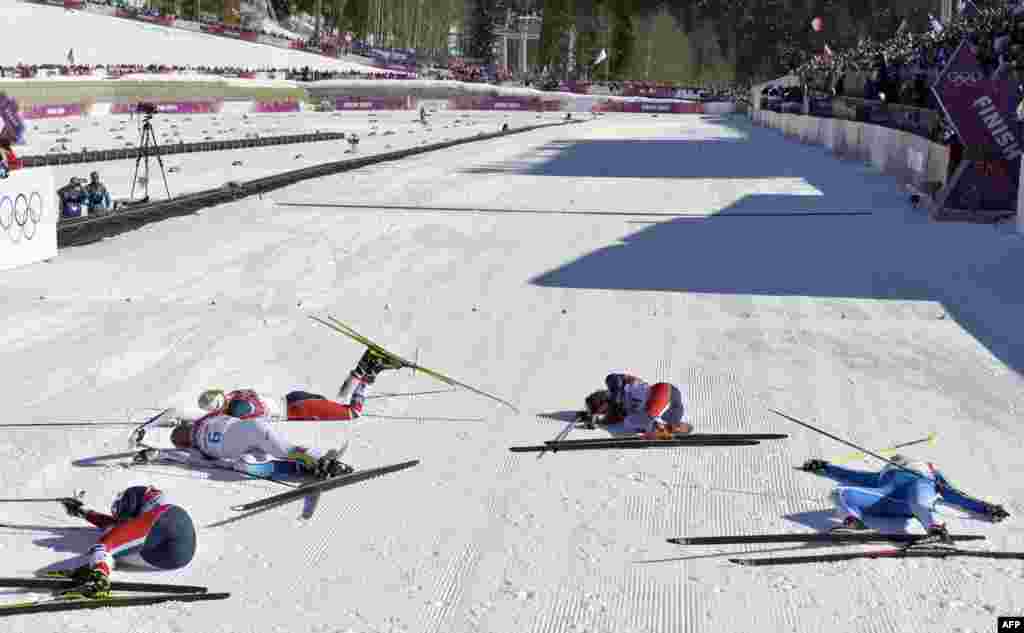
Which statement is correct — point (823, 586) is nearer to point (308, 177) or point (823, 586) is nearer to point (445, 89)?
point (308, 177)

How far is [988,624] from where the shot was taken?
590 cm

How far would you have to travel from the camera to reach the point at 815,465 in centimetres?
812

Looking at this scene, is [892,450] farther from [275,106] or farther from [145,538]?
[275,106]

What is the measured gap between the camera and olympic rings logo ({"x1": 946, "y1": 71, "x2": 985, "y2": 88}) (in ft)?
70.1

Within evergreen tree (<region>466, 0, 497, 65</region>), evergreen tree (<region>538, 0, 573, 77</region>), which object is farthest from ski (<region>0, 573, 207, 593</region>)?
evergreen tree (<region>466, 0, 497, 65</region>)

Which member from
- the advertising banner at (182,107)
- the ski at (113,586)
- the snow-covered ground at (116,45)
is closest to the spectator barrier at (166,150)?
the advertising banner at (182,107)

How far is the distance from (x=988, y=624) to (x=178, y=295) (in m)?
10.7

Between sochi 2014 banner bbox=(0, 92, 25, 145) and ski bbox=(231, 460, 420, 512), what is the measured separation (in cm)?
1037

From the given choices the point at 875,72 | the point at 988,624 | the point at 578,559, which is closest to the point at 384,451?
the point at 578,559

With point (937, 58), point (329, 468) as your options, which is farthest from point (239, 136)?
point (329, 468)

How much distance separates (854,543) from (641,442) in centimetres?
209

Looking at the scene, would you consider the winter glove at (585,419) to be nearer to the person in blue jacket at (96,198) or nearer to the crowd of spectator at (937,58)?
the person in blue jacket at (96,198)

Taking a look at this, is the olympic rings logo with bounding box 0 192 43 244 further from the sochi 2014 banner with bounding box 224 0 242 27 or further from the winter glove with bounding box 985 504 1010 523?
the sochi 2014 banner with bounding box 224 0 242 27

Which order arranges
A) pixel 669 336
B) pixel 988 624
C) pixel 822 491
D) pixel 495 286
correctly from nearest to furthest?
pixel 988 624, pixel 822 491, pixel 669 336, pixel 495 286
